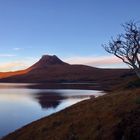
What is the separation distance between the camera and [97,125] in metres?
19.7

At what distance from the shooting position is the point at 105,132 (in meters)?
18.2

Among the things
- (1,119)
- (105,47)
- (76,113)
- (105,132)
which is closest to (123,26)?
(105,47)

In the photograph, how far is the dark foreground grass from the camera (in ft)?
58.4

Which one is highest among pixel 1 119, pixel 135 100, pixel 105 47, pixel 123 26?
pixel 123 26

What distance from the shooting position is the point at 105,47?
1163 inches

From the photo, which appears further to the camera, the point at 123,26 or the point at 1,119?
the point at 1,119

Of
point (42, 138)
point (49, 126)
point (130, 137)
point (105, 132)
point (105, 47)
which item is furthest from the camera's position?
point (105, 47)

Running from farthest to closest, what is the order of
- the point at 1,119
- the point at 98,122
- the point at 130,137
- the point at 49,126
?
the point at 1,119 < the point at 49,126 < the point at 98,122 < the point at 130,137

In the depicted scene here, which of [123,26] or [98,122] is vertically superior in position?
[123,26]

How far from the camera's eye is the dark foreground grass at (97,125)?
58.4 feet

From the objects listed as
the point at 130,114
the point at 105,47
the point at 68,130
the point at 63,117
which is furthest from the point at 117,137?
the point at 105,47

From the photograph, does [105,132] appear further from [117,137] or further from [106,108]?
[106,108]

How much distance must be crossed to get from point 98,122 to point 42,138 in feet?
14.8

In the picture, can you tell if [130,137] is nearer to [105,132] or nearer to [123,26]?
[105,132]
